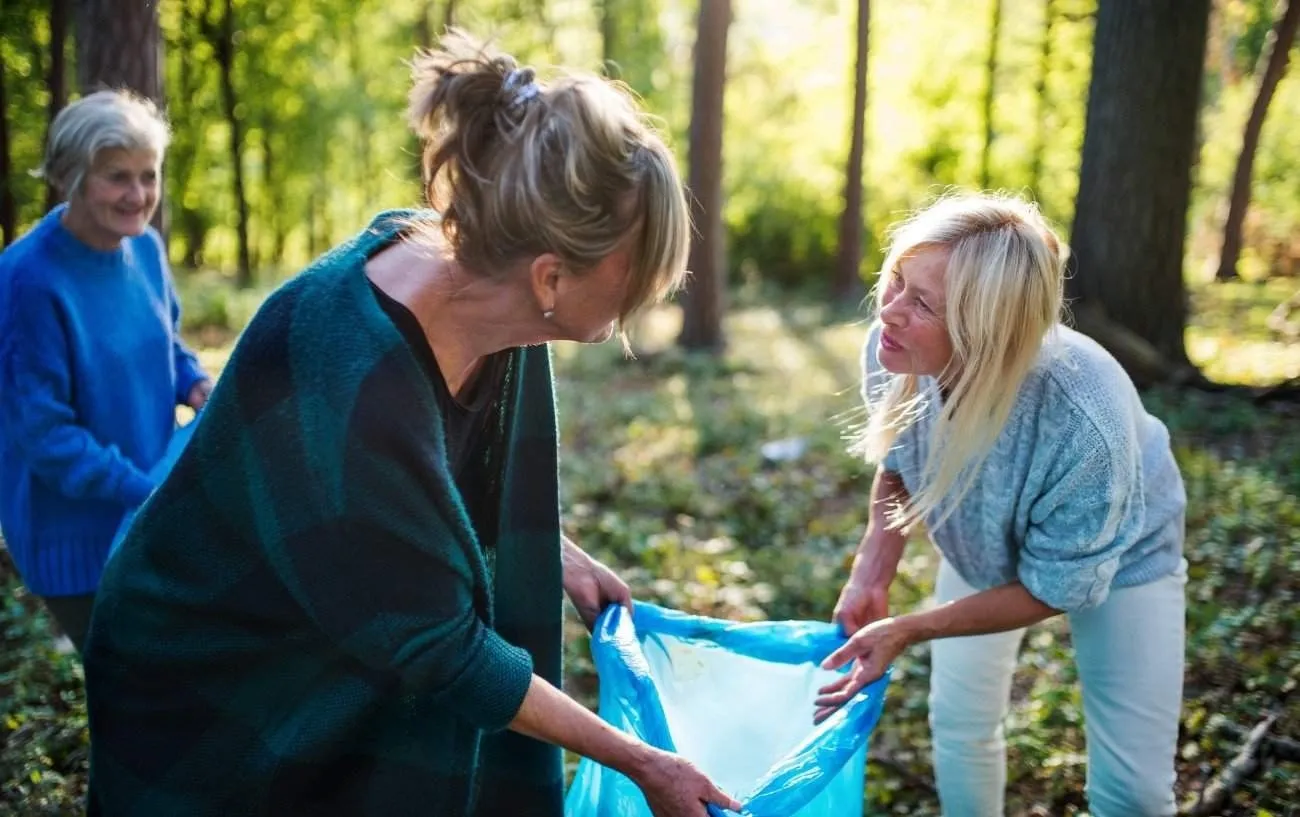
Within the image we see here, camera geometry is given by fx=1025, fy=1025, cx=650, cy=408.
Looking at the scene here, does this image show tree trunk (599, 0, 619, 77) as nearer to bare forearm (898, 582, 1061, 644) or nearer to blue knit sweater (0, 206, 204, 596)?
blue knit sweater (0, 206, 204, 596)

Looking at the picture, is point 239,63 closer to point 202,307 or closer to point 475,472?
point 202,307

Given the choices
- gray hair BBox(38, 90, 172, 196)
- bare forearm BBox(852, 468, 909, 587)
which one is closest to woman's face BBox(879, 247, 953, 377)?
bare forearm BBox(852, 468, 909, 587)

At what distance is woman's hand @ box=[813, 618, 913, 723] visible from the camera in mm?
2141

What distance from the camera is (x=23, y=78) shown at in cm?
1070

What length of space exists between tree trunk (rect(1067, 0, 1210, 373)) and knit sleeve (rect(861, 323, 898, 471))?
508cm

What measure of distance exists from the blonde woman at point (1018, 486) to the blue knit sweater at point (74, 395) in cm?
195

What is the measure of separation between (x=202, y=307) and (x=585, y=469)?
9.15 meters

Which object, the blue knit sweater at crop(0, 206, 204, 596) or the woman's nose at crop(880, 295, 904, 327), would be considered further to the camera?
the blue knit sweater at crop(0, 206, 204, 596)

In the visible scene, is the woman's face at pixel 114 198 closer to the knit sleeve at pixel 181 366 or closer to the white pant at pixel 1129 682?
the knit sleeve at pixel 181 366

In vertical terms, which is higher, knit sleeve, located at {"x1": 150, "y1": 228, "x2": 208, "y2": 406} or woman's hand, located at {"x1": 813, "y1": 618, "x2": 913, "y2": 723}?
knit sleeve, located at {"x1": 150, "y1": 228, "x2": 208, "y2": 406}

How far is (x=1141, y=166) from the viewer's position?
6.66m

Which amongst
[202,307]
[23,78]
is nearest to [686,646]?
[23,78]

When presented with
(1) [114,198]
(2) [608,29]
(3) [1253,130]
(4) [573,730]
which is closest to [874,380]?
(4) [573,730]

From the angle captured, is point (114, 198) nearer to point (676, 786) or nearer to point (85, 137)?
point (85, 137)
